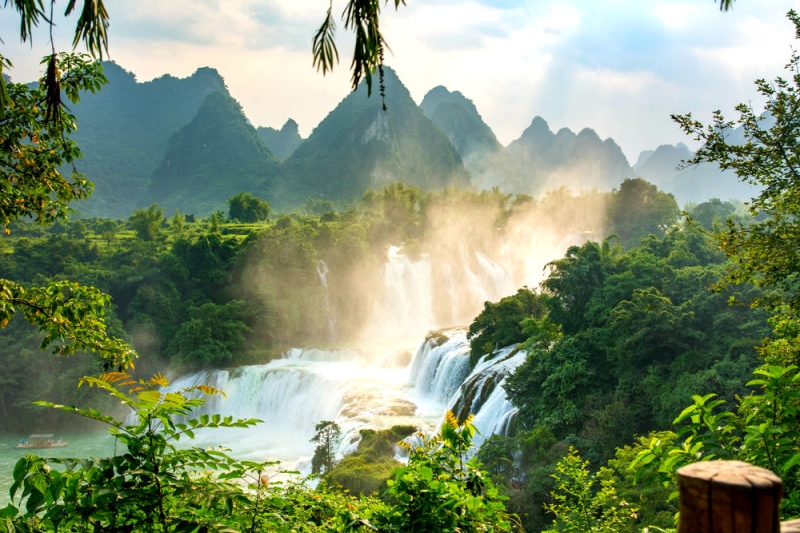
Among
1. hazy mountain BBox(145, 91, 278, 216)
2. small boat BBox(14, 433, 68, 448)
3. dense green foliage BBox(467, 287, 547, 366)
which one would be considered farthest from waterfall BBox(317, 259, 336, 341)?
hazy mountain BBox(145, 91, 278, 216)

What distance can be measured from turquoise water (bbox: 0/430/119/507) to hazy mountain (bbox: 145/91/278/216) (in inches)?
2214

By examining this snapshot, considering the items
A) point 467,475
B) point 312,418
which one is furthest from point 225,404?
point 467,475

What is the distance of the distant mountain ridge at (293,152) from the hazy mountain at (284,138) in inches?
8.3

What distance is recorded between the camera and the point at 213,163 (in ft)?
274

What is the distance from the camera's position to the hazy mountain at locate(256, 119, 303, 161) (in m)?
115

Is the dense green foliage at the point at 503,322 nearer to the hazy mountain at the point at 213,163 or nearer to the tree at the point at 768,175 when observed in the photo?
the tree at the point at 768,175

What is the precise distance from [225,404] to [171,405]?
20.9m

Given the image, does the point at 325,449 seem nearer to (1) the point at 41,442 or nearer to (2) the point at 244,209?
(1) the point at 41,442

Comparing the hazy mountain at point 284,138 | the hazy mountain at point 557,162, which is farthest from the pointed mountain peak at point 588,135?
the hazy mountain at point 284,138

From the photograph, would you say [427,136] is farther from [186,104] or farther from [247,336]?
[247,336]

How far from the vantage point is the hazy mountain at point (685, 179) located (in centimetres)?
14038

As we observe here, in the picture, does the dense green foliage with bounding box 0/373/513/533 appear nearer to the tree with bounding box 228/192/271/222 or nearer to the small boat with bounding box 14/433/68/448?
the small boat with bounding box 14/433/68/448

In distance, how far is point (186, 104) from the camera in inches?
4493

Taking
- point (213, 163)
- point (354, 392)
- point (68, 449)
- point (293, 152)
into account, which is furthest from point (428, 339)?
point (293, 152)
